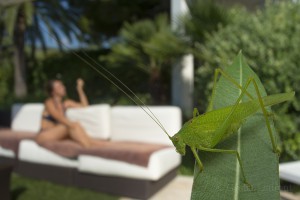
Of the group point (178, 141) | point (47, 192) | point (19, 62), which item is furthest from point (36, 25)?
point (178, 141)

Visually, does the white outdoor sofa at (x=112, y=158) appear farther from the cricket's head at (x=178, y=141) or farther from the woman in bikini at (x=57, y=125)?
the cricket's head at (x=178, y=141)

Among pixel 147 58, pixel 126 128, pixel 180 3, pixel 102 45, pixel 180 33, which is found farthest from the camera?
pixel 102 45

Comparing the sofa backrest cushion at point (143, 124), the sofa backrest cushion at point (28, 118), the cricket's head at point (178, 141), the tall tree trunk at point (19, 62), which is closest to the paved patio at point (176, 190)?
the sofa backrest cushion at point (143, 124)

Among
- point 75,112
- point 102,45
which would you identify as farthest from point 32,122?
point 102,45

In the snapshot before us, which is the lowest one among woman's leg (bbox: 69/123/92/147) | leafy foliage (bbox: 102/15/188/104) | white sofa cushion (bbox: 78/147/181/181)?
white sofa cushion (bbox: 78/147/181/181)

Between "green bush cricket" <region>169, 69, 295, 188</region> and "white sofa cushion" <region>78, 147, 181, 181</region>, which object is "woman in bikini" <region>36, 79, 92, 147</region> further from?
"green bush cricket" <region>169, 69, 295, 188</region>

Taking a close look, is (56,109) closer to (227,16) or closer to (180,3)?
(227,16)

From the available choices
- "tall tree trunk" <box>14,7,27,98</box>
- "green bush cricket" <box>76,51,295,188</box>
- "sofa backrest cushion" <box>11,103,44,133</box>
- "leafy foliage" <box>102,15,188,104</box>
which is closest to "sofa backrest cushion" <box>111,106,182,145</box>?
"sofa backrest cushion" <box>11,103,44,133</box>
